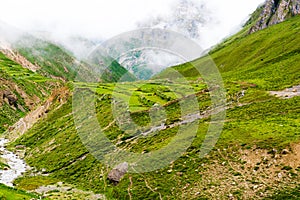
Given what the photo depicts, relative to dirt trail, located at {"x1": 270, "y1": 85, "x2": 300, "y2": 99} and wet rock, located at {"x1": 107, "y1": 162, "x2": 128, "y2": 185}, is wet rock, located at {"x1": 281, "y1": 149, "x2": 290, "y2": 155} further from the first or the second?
dirt trail, located at {"x1": 270, "y1": 85, "x2": 300, "y2": 99}

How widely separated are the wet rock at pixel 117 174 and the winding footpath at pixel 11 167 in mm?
24399

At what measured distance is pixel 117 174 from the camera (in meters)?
60.0

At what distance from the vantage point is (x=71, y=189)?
212 ft

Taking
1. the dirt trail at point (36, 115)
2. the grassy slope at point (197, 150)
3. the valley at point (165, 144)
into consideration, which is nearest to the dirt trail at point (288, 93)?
the valley at point (165, 144)

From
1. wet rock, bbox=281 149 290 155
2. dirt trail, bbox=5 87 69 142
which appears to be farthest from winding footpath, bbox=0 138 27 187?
wet rock, bbox=281 149 290 155

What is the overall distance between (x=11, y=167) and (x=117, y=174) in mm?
40536

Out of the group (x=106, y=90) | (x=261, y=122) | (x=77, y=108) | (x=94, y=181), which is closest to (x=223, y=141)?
(x=261, y=122)

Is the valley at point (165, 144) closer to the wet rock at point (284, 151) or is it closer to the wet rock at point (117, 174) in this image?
the wet rock at point (284, 151)

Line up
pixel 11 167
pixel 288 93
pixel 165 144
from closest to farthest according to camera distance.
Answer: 1. pixel 165 144
2. pixel 11 167
3. pixel 288 93

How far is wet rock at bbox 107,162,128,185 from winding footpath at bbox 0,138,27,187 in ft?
80.0

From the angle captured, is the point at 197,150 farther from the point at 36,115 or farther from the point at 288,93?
the point at 36,115

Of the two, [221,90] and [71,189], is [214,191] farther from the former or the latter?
[221,90]

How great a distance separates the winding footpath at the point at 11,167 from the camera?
2963 inches

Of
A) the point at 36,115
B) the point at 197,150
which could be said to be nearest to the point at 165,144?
the point at 197,150
